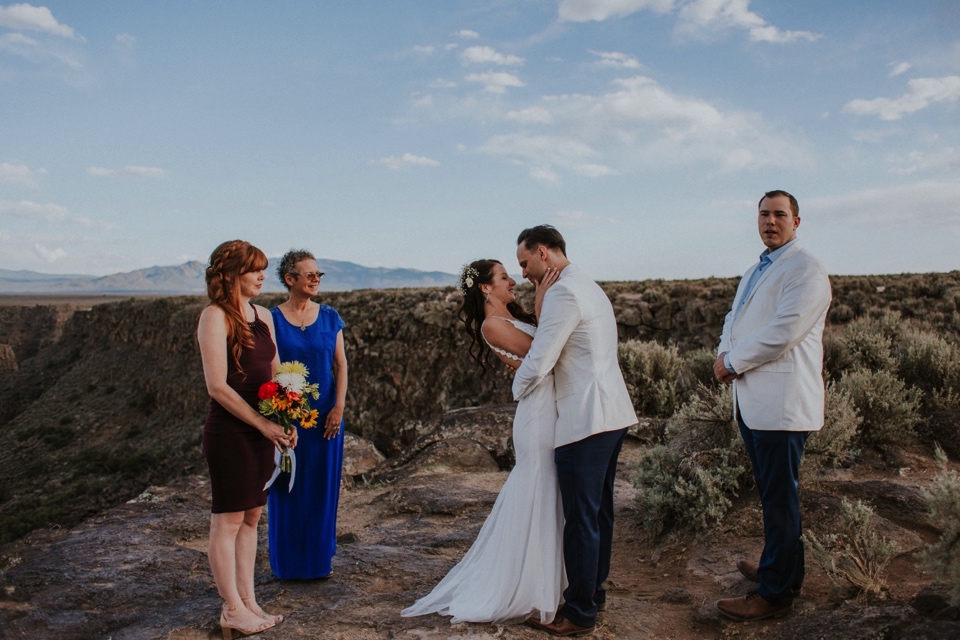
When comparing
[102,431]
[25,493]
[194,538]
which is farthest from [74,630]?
[102,431]

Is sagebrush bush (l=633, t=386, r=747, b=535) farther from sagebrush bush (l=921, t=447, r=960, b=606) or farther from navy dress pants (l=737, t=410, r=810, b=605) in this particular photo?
sagebrush bush (l=921, t=447, r=960, b=606)

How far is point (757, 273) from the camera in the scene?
4.11 m

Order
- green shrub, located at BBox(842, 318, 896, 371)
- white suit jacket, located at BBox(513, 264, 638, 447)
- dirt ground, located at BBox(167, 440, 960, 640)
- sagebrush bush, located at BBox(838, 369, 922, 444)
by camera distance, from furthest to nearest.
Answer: green shrub, located at BBox(842, 318, 896, 371)
sagebrush bush, located at BBox(838, 369, 922, 444)
dirt ground, located at BBox(167, 440, 960, 640)
white suit jacket, located at BBox(513, 264, 638, 447)

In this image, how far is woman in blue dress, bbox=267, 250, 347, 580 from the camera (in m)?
4.57

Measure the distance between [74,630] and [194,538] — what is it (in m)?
2.68

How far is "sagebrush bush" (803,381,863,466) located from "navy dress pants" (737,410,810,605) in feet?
8.13

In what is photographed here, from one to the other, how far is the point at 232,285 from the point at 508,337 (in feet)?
5.14

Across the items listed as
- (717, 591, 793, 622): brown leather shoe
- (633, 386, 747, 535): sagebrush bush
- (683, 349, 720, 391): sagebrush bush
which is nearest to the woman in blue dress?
(717, 591, 793, 622): brown leather shoe

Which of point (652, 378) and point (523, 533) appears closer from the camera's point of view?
point (523, 533)

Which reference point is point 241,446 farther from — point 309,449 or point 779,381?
point 779,381

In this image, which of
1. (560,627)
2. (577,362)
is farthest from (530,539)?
(577,362)

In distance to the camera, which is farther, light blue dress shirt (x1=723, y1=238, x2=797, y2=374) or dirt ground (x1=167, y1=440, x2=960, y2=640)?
light blue dress shirt (x1=723, y1=238, x2=797, y2=374)

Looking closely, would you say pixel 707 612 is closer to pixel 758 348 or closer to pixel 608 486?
pixel 608 486

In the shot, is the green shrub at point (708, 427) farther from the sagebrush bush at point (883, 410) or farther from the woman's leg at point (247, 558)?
the woman's leg at point (247, 558)
